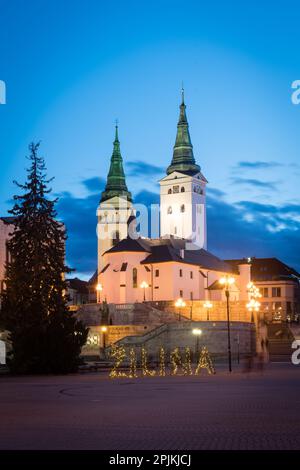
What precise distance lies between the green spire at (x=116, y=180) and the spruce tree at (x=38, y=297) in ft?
311

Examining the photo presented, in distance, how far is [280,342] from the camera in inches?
3236

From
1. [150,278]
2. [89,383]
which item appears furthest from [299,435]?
[150,278]

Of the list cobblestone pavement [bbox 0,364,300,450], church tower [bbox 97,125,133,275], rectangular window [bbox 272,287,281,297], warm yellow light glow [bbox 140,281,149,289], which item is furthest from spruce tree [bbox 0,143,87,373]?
rectangular window [bbox 272,287,281,297]

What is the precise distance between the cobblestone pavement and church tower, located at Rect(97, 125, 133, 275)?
103m

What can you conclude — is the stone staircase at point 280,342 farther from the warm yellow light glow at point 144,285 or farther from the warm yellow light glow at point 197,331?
the warm yellow light glow at point 144,285

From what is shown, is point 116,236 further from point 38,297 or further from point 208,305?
point 38,297

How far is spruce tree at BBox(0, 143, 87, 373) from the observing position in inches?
1827

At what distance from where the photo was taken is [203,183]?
150 metres

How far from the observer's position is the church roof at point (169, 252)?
4008 inches

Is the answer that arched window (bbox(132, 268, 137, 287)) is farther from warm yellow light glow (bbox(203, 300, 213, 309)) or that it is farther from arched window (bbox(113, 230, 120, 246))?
arched window (bbox(113, 230, 120, 246))

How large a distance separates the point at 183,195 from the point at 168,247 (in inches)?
1690

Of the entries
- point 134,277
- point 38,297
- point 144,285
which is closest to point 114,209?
point 134,277

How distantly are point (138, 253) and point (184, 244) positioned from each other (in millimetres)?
15768
